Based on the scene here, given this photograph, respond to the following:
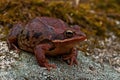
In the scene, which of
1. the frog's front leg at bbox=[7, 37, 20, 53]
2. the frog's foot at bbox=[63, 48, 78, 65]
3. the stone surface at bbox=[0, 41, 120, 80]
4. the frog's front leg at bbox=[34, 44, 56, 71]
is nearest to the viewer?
the stone surface at bbox=[0, 41, 120, 80]

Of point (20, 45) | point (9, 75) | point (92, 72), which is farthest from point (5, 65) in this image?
point (92, 72)

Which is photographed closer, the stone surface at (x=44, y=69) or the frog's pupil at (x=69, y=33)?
the stone surface at (x=44, y=69)

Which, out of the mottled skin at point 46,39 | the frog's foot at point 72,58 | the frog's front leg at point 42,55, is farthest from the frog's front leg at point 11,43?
the frog's foot at point 72,58

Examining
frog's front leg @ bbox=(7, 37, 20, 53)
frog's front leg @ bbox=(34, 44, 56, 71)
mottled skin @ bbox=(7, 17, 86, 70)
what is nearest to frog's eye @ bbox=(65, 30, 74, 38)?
mottled skin @ bbox=(7, 17, 86, 70)

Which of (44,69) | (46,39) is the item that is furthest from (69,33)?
(44,69)

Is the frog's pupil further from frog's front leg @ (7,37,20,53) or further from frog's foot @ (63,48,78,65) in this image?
frog's front leg @ (7,37,20,53)

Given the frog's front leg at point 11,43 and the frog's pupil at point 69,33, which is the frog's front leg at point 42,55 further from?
the frog's front leg at point 11,43

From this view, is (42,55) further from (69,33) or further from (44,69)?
(69,33)

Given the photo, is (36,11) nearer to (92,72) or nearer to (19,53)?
(19,53)
